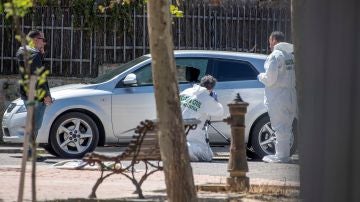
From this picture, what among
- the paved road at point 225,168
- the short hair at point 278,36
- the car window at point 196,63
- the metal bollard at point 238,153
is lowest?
the paved road at point 225,168

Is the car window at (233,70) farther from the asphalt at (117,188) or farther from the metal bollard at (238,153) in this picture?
the metal bollard at (238,153)

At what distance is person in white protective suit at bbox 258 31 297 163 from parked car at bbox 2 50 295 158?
873mm

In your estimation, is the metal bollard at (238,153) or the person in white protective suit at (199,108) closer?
the metal bollard at (238,153)

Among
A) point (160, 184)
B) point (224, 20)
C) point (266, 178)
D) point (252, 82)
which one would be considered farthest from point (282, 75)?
point (224, 20)

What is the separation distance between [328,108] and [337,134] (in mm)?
168

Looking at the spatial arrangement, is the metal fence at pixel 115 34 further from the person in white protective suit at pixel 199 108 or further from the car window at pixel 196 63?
the person in white protective suit at pixel 199 108

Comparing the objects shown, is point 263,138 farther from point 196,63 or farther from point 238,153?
point 238,153

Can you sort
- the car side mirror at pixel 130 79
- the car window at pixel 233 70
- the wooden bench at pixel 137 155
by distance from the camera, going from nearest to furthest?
the wooden bench at pixel 137 155
the car side mirror at pixel 130 79
the car window at pixel 233 70

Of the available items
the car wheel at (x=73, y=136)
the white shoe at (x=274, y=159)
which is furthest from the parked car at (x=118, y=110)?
the white shoe at (x=274, y=159)

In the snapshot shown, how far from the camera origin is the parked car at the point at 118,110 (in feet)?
49.1

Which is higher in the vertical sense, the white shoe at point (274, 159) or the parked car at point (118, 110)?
the parked car at point (118, 110)

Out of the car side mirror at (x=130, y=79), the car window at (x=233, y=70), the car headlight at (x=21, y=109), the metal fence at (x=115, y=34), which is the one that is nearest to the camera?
the car side mirror at (x=130, y=79)

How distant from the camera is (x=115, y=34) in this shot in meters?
21.1

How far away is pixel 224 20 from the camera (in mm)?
21422
